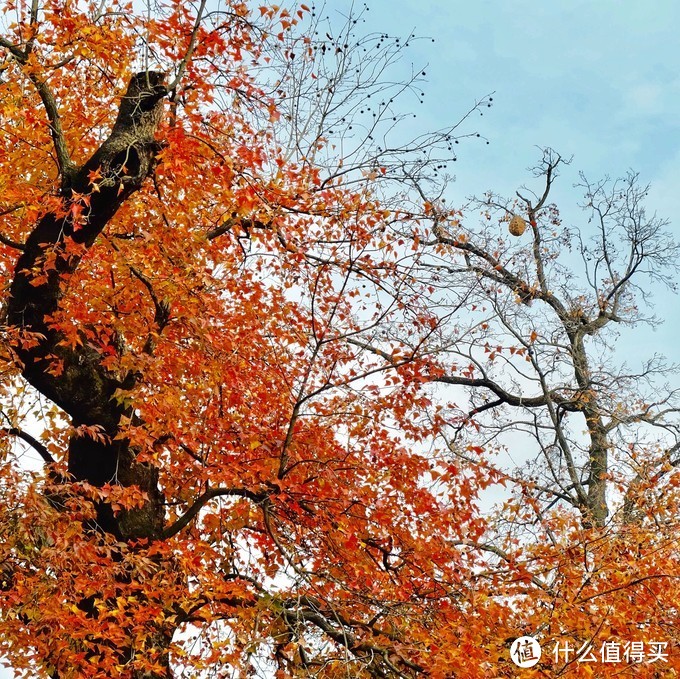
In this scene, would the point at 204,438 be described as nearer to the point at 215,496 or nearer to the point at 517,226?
the point at 215,496

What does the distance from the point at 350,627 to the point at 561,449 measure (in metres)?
8.21

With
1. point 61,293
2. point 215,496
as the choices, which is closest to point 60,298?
point 61,293

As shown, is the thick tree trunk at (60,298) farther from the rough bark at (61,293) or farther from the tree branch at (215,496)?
the tree branch at (215,496)

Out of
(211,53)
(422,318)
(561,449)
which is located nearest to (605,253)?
(561,449)

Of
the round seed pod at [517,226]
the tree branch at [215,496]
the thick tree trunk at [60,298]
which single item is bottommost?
the tree branch at [215,496]

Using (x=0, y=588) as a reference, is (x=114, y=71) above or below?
above

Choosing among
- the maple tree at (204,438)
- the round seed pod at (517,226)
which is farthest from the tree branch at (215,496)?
the round seed pod at (517,226)

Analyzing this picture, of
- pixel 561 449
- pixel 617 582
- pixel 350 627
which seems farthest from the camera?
pixel 561 449

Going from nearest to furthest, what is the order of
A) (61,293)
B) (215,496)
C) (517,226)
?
1. (215,496)
2. (61,293)
3. (517,226)

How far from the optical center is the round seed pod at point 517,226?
1608 centimetres

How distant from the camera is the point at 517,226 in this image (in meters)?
16.1

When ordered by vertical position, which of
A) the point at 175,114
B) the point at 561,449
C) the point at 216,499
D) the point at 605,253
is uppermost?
the point at 605,253

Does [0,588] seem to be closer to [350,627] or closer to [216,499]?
[216,499]

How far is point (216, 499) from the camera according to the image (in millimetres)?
8797
